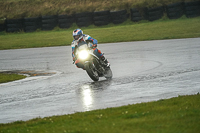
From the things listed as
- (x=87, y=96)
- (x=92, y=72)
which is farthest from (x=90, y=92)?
(x=92, y=72)

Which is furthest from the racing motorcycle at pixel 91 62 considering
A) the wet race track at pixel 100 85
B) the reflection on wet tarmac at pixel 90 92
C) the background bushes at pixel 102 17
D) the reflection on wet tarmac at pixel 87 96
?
the background bushes at pixel 102 17

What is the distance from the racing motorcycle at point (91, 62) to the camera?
491 inches

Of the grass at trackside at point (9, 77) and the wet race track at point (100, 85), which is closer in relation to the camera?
the wet race track at point (100, 85)

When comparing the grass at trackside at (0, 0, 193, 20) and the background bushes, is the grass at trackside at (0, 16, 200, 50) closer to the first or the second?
the background bushes

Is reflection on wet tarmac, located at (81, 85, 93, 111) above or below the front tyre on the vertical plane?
below

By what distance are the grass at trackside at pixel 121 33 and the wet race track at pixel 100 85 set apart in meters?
9.67

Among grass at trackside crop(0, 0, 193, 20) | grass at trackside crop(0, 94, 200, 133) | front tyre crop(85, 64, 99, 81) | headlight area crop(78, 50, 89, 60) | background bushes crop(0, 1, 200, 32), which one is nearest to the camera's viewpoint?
grass at trackside crop(0, 94, 200, 133)

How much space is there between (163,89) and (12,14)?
38.5 m

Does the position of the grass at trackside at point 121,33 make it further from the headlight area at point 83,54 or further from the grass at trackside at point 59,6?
the headlight area at point 83,54

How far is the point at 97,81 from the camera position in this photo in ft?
42.0

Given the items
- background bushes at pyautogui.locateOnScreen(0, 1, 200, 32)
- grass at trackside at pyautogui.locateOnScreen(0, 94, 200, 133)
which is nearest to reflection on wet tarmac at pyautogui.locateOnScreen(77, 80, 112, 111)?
grass at trackside at pyautogui.locateOnScreen(0, 94, 200, 133)

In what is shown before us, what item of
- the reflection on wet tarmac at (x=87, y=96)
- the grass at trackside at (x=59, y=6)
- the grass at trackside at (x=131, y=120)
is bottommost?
the grass at trackside at (x=131, y=120)

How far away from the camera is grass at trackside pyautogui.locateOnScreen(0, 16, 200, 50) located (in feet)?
92.9

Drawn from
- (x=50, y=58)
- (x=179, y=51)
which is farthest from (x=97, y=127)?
(x=50, y=58)
